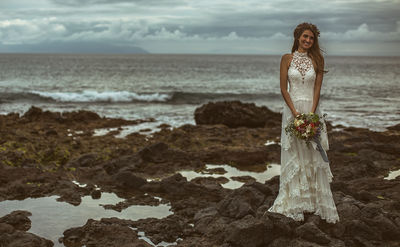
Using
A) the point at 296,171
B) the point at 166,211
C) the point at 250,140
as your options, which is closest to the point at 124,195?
→ the point at 166,211

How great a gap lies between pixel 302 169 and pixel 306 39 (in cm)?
185

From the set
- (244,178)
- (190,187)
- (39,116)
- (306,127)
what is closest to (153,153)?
(244,178)

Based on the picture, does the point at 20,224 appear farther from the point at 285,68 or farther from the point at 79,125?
the point at 79,125

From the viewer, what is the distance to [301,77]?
585 cm

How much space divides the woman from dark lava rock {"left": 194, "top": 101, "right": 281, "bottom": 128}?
11.5m

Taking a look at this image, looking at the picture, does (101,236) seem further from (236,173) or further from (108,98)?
(108,98)

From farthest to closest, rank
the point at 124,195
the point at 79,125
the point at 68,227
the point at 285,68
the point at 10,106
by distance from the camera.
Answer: the point at 10,106, the point at 79,125, the point at 124,195, the point at 68,227, the point at 285,68

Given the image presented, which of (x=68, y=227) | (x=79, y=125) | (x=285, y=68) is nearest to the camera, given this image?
(x=285, y=68)

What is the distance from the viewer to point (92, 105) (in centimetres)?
2920

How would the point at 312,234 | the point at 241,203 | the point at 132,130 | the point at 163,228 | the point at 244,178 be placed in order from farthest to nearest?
the point at 132,130 < the point at 244,178 < the point at 241,203 < the point at 163,228 < the point at 312,234

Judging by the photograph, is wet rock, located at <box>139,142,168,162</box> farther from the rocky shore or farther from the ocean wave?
the ocean wave

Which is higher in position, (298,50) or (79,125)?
(298,50)

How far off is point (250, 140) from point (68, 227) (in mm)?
8474

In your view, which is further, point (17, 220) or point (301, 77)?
point (17, 220)
